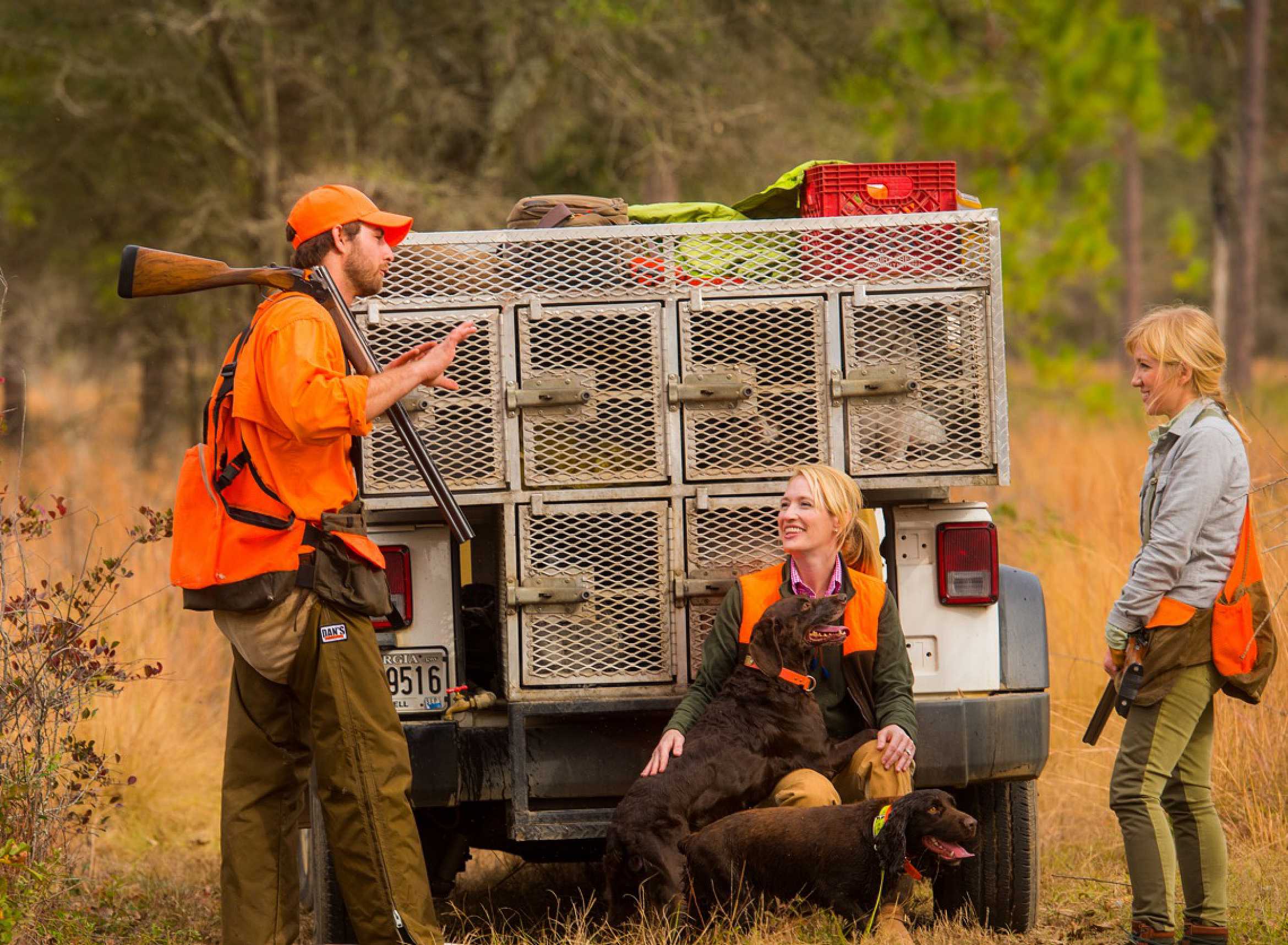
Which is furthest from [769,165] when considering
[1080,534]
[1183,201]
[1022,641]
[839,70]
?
[1183,201]

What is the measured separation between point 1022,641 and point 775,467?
0.93 meters

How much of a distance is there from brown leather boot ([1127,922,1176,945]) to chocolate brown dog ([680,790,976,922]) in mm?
511

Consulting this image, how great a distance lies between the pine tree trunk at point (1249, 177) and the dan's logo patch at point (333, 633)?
16505 millimetres

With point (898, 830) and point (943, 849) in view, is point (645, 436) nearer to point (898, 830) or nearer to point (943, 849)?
point (898, 830)

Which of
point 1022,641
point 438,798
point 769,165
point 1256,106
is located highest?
point 1256,106

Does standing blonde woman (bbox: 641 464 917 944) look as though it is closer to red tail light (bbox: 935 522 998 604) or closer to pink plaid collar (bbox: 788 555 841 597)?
pink plaid collar (bbox: 788 555 841 597)

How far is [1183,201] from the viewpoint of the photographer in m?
43.8

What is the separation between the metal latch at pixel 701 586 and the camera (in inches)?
173

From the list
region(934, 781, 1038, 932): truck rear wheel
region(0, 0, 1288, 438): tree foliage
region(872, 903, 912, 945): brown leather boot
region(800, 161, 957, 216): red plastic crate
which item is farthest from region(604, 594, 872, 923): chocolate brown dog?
region(0, 0, 1288, 438): tree foliage

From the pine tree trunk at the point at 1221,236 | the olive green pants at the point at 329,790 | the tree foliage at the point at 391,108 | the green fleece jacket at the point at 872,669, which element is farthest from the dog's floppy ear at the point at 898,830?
the pine tree trunk at the point at 1221,236

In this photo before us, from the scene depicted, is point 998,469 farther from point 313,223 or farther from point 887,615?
point 313,223

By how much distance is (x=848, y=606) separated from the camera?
4352 millimetres

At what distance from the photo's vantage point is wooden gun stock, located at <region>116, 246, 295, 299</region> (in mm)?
3941

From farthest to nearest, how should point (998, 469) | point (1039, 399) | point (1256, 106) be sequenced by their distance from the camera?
point (1256, 106), point (1039, 399), point (998, 469)
